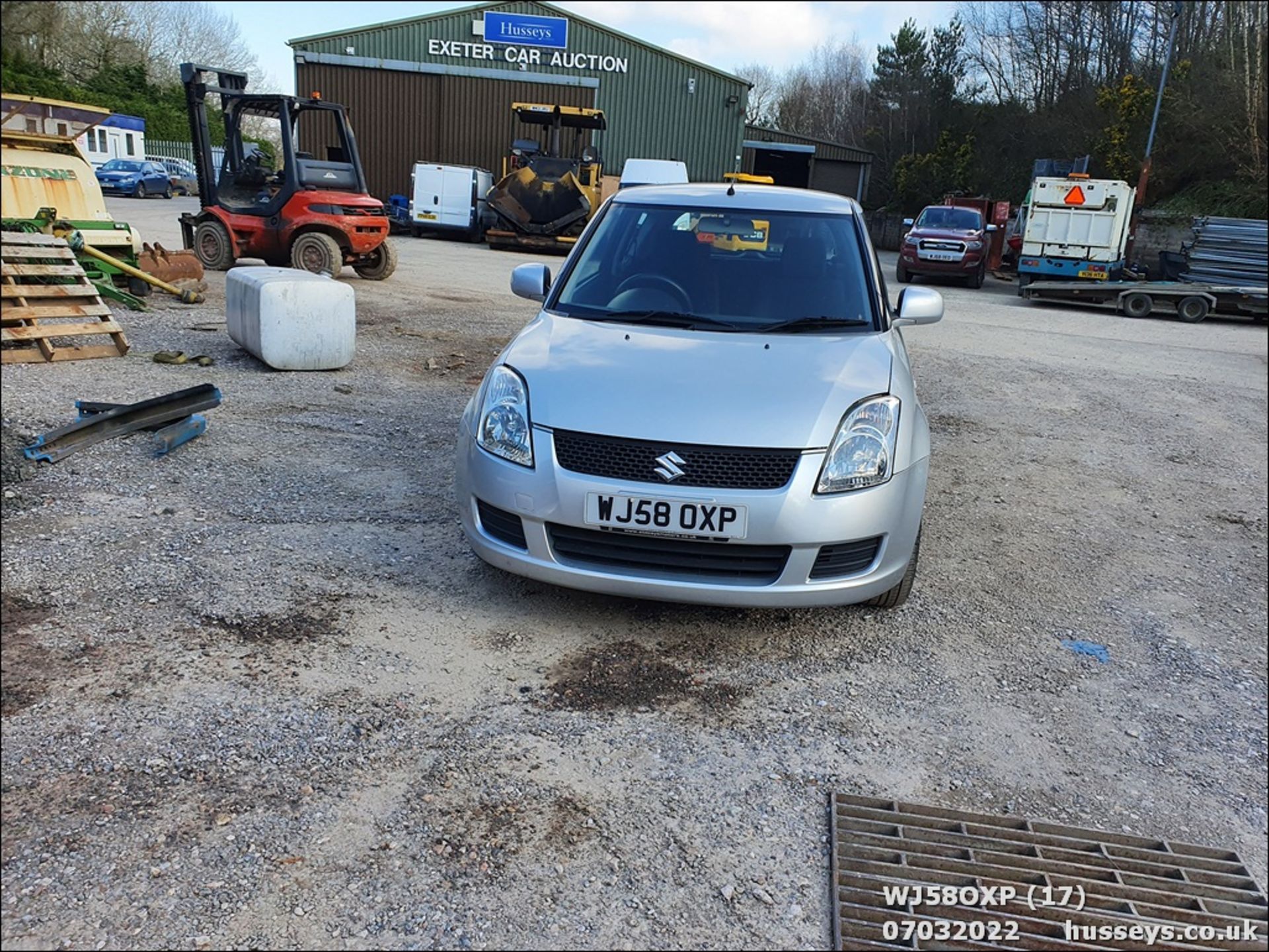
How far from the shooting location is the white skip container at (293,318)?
7.27 m

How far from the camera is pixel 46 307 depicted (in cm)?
744

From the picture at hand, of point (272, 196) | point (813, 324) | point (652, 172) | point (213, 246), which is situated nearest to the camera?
point (813, 324)

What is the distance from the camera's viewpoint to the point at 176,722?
9.19 ft

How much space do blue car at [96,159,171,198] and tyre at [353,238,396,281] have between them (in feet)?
62.8

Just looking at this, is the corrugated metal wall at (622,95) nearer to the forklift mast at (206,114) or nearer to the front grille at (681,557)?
the forklift mast at (206,114)

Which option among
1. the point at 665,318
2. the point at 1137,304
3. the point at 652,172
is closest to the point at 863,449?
the point at 665,318

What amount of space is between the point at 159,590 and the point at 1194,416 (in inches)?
319

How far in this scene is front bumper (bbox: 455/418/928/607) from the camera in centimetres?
327

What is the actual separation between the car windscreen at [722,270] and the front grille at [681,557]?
1.25 meters

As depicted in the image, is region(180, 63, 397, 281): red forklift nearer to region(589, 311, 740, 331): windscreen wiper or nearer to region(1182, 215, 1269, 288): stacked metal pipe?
region(589, 311, 740, 331): windscreen wiper

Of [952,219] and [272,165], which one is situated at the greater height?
[272,165]

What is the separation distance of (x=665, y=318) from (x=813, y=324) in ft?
2.21

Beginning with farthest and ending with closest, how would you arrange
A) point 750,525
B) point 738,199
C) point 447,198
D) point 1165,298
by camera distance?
1. point 447,198
2. point 1165,298
3. point 738,199
4. point 750,525

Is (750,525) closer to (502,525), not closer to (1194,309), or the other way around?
(502,525)
